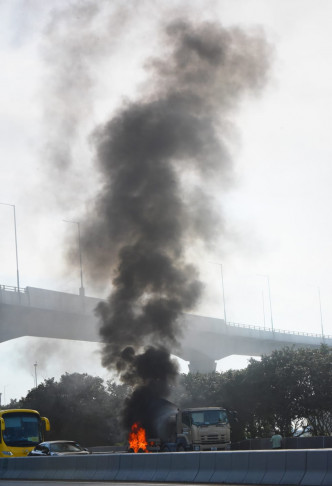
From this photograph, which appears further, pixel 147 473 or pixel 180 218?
pixel 180 218

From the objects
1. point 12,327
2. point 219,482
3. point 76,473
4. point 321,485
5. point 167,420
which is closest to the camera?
point 321,485

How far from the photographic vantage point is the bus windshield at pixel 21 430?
3894 cm

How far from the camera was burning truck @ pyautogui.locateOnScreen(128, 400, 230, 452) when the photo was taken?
38031 millimetres

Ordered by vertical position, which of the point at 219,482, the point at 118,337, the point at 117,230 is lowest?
the point at 219,482

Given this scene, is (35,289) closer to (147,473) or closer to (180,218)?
(180,218)

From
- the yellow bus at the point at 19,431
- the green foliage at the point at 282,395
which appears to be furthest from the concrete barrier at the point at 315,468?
the green foliage at the point at 282,395

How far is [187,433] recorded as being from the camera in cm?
3806

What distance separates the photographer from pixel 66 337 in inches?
2995

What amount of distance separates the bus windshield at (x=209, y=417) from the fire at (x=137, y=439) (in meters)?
2.74

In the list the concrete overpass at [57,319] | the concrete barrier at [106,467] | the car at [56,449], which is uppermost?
the concrete overpass at [57,319]

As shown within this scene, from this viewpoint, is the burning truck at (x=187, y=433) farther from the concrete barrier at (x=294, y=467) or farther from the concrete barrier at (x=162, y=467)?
the concrete barrier at (x=294, y=467)

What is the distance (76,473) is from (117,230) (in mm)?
22215

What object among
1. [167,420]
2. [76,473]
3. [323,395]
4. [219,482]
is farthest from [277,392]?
[219,482]

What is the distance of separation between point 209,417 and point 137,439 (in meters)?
3.69
